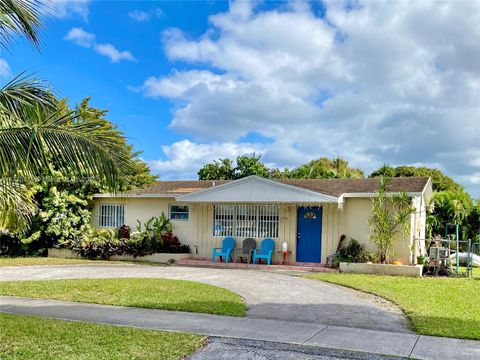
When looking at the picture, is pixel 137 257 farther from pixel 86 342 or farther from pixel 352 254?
pixel 86 342

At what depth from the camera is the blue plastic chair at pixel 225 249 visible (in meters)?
19.6

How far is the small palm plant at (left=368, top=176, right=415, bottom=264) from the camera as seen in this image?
55.7 ft

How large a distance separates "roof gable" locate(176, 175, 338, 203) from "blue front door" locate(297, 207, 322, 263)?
124 cm

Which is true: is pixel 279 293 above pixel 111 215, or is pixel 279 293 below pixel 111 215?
below

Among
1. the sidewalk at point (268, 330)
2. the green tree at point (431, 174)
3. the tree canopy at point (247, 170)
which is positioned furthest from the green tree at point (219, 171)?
the sidewalk at point (268, 330)

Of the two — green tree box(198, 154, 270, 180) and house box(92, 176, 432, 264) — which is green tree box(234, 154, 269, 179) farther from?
house box(92, 176, 432, 264)

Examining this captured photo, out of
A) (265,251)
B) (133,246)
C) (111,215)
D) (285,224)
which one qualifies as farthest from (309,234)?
(111,215)

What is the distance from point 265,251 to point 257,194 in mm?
2303

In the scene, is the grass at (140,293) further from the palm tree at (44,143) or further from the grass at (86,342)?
the palm tree at (44,143)

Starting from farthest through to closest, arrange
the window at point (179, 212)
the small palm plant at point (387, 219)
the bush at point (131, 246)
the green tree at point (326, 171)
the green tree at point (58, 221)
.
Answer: the green tree at point (326, 171) → the window at point (179, 212) → the green tree at point (58, 221) → the bush at point (131, 246) → the small palm plant at point (387, 219)

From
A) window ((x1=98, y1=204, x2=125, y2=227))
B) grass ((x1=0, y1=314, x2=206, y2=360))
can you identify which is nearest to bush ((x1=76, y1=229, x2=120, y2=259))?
window ((x1=98, y1=204, x2=125, y2=227))

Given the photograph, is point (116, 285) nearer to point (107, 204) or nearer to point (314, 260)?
point (314, 260)

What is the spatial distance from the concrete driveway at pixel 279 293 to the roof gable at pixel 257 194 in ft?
10.2

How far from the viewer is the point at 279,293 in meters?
12.3
